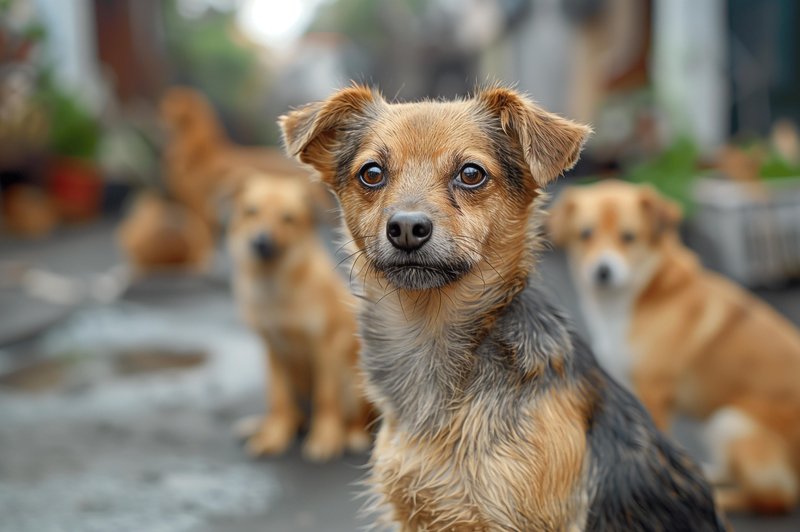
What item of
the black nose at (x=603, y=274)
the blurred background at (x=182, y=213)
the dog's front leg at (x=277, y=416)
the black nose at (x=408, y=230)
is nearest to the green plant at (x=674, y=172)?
the blurred background at (x=182, y=213)

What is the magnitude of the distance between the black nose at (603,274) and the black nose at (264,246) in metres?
1.77

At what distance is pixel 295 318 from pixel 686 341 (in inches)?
81.1

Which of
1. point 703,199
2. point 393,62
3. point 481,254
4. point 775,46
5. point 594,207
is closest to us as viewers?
point 481,254

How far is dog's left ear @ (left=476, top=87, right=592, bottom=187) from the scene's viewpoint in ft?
6.42

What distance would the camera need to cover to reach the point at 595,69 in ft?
40.1

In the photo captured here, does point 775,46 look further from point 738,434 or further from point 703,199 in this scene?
point 738,434

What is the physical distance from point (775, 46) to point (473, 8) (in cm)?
1337

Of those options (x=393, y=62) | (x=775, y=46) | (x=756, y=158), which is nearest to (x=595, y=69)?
(x=775, y=46)

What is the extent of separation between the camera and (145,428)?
15.0ft

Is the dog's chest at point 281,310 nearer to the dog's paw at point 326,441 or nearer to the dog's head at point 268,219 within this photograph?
the dog's head at point 268,219

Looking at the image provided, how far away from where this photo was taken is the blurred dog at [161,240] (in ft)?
27.5

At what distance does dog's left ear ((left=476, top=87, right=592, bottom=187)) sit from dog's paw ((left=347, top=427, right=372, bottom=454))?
8.57 feet

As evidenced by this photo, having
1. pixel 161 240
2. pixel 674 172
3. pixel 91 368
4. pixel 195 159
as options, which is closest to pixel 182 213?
pixel 161 240

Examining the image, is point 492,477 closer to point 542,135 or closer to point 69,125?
point 542,135
